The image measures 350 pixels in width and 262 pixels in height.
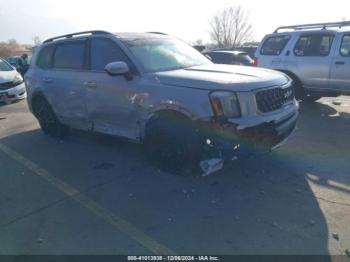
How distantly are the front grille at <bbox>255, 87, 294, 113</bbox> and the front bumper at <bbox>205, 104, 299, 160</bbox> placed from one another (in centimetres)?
11

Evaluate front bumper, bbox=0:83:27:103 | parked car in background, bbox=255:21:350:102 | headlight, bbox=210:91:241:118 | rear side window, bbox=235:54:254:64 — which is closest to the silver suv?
headlight, bbox=210:91:241:118

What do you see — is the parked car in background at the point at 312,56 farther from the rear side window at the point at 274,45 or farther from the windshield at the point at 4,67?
the windshield at the point at 4,67

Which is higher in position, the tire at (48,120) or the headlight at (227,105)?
the headlight at (227,105)

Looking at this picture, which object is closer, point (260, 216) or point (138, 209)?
point (260, 216)

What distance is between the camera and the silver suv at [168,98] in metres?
4.01

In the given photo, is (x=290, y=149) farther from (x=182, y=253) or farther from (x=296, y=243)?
(x=182, y=253)

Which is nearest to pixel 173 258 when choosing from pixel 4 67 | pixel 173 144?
pixel 173 144

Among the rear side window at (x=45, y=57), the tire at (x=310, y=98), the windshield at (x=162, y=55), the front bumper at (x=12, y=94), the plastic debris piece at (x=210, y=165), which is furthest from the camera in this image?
the front bumper at (x=12, y=94)

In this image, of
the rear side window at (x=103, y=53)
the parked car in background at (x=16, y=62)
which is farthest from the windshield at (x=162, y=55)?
the parked car in background at (x=16, y=62)

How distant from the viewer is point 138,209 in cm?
395

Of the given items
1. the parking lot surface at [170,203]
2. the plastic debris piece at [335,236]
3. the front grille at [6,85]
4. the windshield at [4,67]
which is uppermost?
the windshield at [4,67]

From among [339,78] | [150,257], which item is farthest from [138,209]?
[339,78]

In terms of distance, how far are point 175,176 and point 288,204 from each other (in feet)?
5.02

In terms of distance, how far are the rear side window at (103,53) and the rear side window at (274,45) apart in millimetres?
5473
